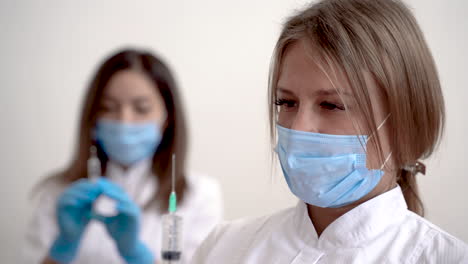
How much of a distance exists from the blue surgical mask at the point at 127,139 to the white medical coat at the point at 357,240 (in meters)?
1.00

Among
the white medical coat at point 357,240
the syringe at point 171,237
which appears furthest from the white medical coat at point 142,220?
the white medical coat at point 357,240

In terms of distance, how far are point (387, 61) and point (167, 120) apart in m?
1.31

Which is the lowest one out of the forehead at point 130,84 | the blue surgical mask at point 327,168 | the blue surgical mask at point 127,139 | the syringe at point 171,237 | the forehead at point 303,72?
the syringe at point 171,237

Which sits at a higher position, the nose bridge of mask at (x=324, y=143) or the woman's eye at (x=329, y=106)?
the woman's eye at (x=329, y=106)

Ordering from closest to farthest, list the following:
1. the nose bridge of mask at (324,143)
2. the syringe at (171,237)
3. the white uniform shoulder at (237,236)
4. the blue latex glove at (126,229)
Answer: the nose bridge of mask at (324,143), the white uniform shoulder at (237,236), the syringe at (171,237), the blue latex glove at (126,229)

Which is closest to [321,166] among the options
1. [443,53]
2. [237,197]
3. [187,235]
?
[443,53]

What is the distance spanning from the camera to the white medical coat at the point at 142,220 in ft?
5.88

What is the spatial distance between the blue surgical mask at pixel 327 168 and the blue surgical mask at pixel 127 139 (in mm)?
1131

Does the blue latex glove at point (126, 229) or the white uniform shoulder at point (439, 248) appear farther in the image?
the blue latex glove at point (126, 229)

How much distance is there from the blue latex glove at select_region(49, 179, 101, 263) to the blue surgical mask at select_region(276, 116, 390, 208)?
0.97 metres

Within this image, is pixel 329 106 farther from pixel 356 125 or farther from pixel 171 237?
pixel 171 237

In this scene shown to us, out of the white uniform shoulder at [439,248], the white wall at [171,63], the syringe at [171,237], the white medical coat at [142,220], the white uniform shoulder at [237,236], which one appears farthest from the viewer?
the white wall at [171,63]

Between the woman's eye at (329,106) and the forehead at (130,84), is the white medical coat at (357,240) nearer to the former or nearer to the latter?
the woman's eye at (329,106)

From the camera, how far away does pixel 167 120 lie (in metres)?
1.97
